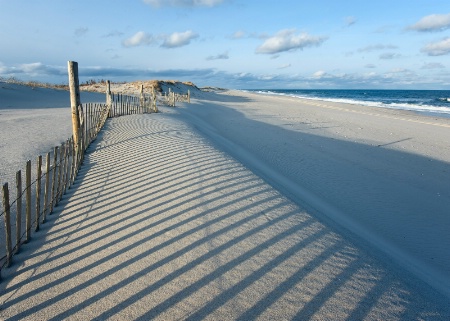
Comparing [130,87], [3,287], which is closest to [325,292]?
[3,287]

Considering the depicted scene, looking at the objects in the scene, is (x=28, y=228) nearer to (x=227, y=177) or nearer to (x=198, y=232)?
(x=198, y=232)

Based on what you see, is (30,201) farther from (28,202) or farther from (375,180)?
(375,180)

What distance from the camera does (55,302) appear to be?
2846mm

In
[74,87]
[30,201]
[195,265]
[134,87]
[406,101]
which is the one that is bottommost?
[195,265]

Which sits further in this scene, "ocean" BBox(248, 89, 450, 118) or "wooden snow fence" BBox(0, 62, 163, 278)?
"ocean" BBox(248, 89, 450, 118)

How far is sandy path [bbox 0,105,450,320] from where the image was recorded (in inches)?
112

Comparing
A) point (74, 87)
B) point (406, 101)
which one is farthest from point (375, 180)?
point (406, 101)

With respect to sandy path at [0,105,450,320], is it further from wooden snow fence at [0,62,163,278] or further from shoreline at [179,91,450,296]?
shoreline at [179,91,450,296]

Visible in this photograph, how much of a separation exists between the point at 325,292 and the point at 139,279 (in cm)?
186

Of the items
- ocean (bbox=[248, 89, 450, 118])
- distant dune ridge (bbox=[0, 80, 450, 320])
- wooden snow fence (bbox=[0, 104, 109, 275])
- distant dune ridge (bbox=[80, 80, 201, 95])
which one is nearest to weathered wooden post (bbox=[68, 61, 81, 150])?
wooden snow fence (bbox=[0, 104, 109, 275])

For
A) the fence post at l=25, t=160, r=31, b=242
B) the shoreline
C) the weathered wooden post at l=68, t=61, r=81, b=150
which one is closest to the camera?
the fence post at l=25, t=160, r=31, b=242

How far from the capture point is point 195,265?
3393 mm

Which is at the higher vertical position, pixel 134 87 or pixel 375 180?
pixel 134 87

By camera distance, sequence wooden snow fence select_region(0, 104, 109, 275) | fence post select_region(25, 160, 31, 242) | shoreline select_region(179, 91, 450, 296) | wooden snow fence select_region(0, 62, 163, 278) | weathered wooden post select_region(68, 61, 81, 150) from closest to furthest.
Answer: wooden snow fence select_region(0, 104, 109, 275) → wooden snow fence select_region(0, 62, 163, 278) → fence post select_region(25, 160, 31, 242) → shoreline select_region(179, 91, 450, 296) → weathered wooden post select_region(68, 61, 81, 150)
